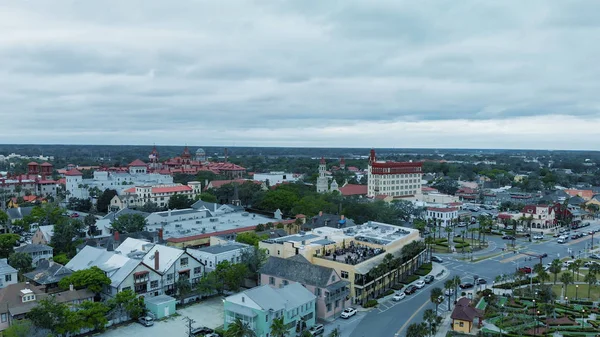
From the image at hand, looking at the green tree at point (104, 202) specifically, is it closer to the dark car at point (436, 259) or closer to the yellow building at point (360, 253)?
the yellow building at point (360, 253)

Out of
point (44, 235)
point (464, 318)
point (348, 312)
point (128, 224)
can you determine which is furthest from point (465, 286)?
Answer: point (44, 235)

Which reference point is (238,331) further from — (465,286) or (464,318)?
(465,286)

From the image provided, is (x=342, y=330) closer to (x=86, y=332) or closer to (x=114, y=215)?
(x=86, y=332)

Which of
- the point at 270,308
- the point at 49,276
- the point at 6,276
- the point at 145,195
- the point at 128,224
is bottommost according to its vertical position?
the point at 270,308

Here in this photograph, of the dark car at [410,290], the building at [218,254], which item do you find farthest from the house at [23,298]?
the dark car at [410,290]

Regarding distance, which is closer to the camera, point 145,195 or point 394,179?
point 145,195

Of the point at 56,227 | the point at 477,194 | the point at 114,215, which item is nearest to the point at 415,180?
the point at 477,194

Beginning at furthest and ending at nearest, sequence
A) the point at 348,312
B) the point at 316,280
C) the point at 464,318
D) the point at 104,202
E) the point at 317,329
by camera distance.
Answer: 1. the point at 104,202
2. the point at 316,280
3. the point at 348,312
4. the point at 317,329
5. the point at 464,318

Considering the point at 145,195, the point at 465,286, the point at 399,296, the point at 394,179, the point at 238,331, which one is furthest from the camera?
the point at 394,179
